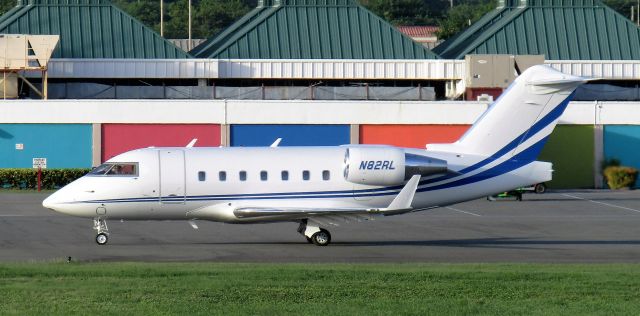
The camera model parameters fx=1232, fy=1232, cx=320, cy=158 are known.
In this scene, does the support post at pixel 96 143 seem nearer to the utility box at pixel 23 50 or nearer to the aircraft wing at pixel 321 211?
the utility box at pixel 23 50

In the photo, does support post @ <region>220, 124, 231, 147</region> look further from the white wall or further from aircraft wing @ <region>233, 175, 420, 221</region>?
aircraft wing @ <region>233, 175, 420, 221</region>

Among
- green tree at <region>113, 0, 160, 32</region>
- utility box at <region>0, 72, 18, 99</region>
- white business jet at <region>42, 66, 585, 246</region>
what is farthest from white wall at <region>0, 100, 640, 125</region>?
green tree at <region>113, 0, 160, 32</region>

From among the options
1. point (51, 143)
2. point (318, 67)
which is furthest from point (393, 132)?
point (51, 143)

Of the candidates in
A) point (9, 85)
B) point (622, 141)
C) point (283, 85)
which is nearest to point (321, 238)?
point (9, 85)

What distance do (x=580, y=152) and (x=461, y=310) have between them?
4314cm

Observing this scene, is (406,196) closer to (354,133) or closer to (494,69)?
(354,133)

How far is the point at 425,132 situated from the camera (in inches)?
2377

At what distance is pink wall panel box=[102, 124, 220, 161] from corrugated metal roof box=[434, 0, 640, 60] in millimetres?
A: 14881

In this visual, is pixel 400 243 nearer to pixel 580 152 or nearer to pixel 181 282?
pixel 181 282

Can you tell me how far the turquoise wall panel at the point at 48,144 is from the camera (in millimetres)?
58625

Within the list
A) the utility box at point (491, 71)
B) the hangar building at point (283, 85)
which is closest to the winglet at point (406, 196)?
the hangar building at point (283, 85)

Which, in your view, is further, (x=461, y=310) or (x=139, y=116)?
(x=139, y=116)

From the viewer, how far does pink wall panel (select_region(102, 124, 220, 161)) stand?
58969 millimetres

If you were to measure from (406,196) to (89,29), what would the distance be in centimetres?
3617
